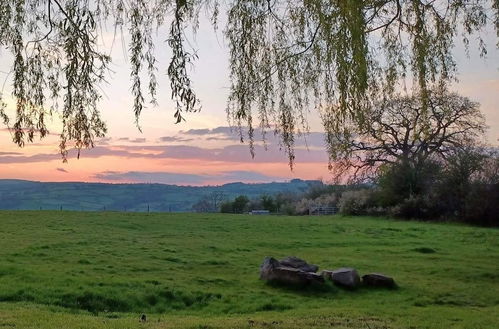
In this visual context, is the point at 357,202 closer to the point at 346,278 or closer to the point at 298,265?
the point at 298,265

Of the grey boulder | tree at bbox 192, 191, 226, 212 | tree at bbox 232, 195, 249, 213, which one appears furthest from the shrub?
the grey boulder

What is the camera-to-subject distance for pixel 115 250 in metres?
20.4

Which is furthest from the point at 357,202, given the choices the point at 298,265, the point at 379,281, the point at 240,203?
the point at 379,281

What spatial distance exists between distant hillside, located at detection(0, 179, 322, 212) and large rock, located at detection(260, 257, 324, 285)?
44085 mm

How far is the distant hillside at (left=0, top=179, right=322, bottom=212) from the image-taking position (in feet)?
215

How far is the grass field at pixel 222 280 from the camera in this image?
38.3 feet

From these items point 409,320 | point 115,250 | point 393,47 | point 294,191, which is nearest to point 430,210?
point 294,191

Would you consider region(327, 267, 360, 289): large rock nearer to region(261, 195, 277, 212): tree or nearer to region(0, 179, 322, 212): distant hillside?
region(261, 195, 277, 212): tree

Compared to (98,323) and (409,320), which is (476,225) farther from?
(98,323)

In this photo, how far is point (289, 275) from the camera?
15.5 meters

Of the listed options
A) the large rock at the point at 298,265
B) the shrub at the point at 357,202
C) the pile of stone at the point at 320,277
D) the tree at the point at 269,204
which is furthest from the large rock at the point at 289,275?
the tree at the point at 269,204

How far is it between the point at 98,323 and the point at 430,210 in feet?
106

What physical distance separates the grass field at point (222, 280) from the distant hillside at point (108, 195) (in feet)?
117

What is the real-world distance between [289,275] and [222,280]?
191 centimetres
